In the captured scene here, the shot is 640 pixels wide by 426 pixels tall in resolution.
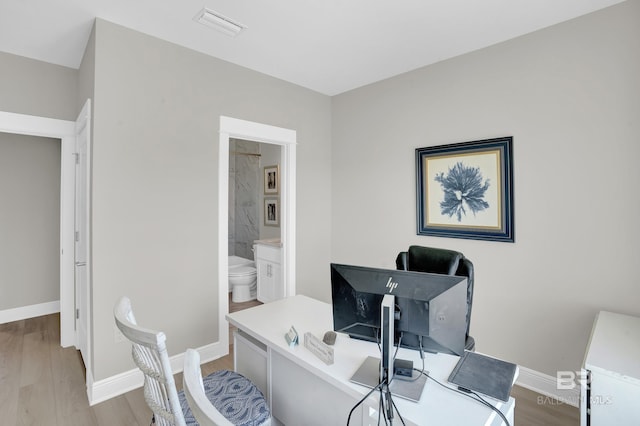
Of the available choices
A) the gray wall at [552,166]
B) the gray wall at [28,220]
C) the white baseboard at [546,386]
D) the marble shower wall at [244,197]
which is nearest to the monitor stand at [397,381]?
the white baseboard at [546,386]

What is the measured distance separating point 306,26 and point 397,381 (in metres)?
2.35

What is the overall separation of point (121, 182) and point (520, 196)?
3006 mm

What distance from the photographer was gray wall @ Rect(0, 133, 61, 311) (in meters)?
3.75

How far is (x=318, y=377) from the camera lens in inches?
56.3

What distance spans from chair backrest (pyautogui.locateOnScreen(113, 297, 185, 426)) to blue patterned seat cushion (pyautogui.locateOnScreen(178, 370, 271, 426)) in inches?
6.3

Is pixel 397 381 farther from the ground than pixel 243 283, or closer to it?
farther from the ground

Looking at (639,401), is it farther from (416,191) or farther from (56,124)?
(56,124)

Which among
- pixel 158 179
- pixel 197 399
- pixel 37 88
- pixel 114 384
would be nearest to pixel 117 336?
pixel 114 384

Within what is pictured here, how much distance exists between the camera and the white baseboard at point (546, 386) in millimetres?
2223

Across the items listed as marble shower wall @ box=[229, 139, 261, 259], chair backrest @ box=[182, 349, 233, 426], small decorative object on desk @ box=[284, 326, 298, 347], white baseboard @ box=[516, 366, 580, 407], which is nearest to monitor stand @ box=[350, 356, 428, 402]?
small decorative object on desk @ box=[284, 326, 298, 347]

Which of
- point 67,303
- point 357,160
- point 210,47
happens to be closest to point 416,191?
point 357,160

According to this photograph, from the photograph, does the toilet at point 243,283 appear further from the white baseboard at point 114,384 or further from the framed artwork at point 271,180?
the white baseboard at point 114,384

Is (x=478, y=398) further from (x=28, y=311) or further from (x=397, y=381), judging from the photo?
(x=28, y=311)

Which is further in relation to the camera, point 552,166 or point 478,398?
point 552,166
